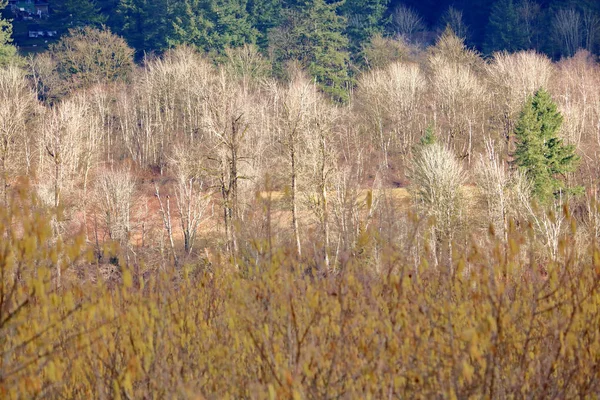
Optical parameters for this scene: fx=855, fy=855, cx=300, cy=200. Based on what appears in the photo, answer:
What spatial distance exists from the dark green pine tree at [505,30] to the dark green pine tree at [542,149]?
3274cm

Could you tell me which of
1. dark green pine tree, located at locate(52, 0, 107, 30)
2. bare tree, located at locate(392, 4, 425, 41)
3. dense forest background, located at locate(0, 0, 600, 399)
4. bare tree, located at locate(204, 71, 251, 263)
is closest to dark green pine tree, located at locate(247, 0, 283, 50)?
dense forest background, located at locate(0, 0, 600, 399)

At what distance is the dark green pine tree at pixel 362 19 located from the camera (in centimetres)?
7844

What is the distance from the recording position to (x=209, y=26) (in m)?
72.1

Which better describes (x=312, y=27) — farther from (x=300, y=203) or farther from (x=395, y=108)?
(x=300, y=203)

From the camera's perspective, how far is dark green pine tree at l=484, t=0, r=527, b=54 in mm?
75438

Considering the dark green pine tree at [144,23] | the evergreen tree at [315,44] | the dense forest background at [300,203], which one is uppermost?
the dark green pine tree at [144,23]

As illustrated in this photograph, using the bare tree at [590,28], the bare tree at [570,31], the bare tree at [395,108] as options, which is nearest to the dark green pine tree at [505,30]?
the bare tree at [570,31]

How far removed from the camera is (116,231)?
40.8 m

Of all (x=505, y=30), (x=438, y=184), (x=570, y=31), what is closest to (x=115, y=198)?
(x=438, y=184)

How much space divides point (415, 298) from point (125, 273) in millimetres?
3144

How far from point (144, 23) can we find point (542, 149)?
46.2 meters

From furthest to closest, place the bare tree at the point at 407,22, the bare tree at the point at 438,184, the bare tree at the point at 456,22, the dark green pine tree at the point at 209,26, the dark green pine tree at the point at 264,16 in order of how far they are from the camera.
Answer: the bare tree at the point at 407,22 < the bare tree at the point at 456,22 < the dark green pine tree at the point at 264,16 < the dark green pine tree at the point at 209,26 < the bare tree at the point at 438,184

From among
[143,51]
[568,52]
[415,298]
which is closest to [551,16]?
[568,52]

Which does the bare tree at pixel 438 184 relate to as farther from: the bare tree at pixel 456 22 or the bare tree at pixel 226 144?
the bare tree at pixel 456 22
